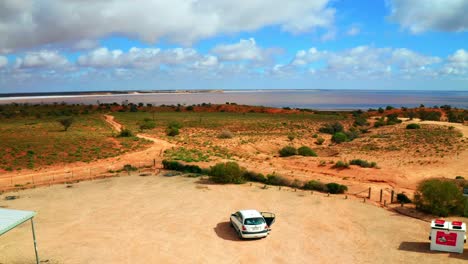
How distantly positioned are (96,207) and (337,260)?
15976 millimetres

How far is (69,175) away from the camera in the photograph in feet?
103

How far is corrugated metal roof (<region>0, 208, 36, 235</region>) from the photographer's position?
12537 millimetres

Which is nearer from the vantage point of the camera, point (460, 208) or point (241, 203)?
point (460, 208)

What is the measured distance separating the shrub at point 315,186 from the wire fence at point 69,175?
15.5m

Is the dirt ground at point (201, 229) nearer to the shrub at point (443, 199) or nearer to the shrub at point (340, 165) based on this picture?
the shrub at point (443, 199)

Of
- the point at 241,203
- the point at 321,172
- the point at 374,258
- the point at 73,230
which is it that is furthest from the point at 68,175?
the point at 374,258

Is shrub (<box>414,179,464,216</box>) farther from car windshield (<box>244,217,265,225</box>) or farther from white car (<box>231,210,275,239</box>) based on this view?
car windshield (<box>244,217,265,225</box>)

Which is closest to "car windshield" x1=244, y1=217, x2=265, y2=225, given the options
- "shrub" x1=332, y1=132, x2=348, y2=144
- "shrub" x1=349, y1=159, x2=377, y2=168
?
"shrub" x1=349, y1=159, x2=377, y2=168

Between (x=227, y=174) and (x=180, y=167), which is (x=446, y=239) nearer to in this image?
(x=227, y=174)

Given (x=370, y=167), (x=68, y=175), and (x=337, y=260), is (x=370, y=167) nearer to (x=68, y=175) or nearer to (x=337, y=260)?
(x=337, y=260)

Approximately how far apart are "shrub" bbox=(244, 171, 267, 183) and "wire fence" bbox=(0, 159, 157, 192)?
9946mm

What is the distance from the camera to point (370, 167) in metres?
33.0

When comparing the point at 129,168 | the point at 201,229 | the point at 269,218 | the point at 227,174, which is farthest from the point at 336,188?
the point at 129,168

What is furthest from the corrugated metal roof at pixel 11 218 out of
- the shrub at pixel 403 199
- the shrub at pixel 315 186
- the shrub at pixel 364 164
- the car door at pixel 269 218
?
the shrub at pixel 364 164
